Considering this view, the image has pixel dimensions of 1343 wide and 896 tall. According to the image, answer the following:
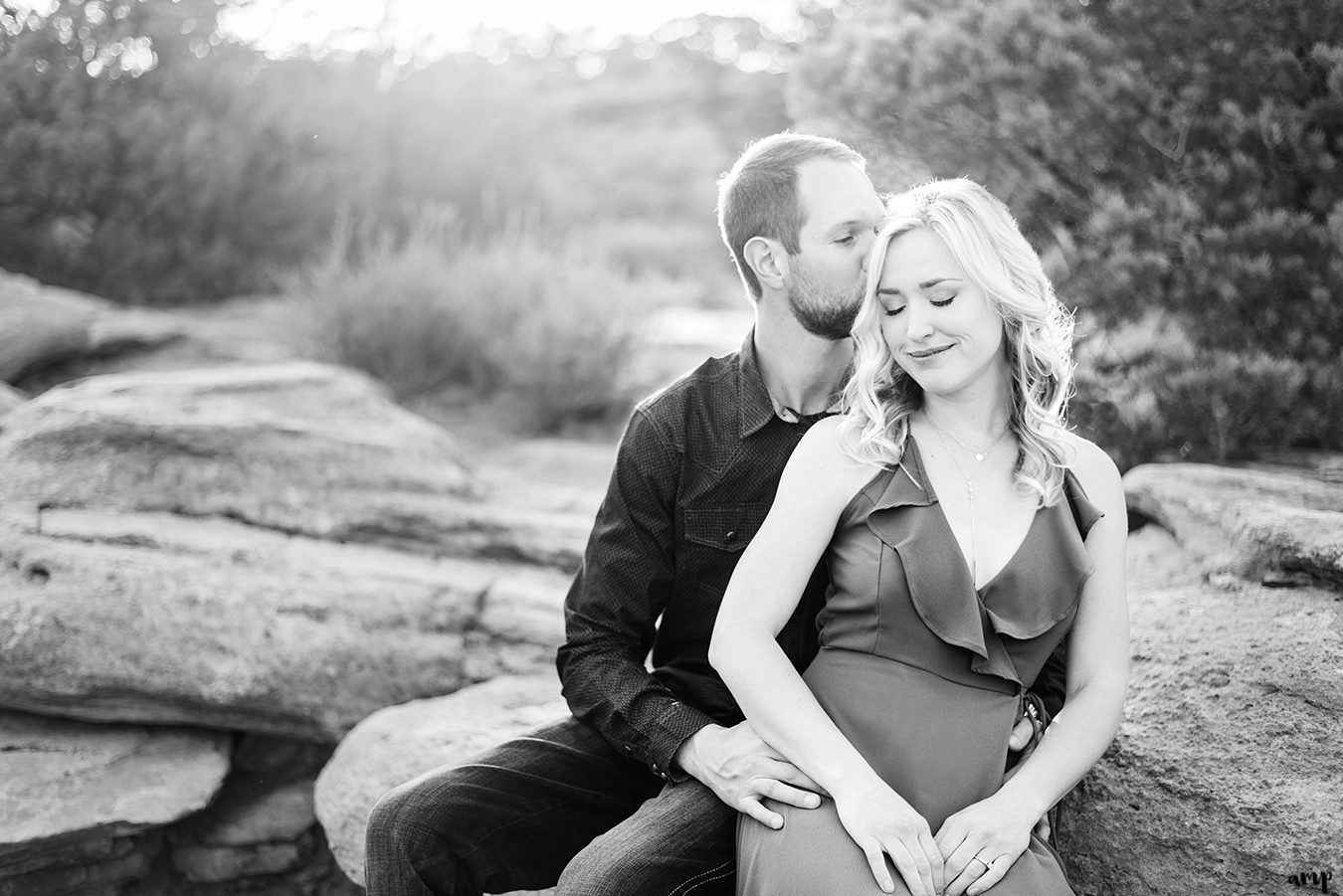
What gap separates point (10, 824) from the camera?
319cm

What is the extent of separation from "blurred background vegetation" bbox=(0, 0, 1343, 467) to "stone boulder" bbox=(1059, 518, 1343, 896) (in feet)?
4.44

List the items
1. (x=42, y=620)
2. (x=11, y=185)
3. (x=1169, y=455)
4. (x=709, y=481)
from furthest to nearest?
(x=11, y=185), (x=1169, y=455), (x=42, y=620), (x=709, y=481)

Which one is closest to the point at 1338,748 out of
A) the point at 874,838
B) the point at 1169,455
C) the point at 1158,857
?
the point at 1158,857

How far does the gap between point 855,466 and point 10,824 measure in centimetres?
261

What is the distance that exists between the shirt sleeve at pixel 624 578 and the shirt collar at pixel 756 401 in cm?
19

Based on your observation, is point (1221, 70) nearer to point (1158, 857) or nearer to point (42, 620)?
point (1158, 857)

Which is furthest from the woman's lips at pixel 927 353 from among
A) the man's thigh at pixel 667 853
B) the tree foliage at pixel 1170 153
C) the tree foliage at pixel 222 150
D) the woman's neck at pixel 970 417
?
the tree foliage at pixel 222 150

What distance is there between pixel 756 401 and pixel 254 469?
7.43 ft

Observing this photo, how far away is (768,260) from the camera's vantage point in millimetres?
2730

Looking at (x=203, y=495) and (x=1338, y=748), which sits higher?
(x=1338, y=748)

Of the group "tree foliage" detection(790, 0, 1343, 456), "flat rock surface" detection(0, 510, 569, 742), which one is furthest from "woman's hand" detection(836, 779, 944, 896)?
"tree foliage" detection(790, 0, 1343, 456)

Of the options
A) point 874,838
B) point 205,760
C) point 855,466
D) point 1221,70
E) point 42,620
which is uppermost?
point 1221,70

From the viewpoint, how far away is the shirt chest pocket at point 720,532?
2.60 metres

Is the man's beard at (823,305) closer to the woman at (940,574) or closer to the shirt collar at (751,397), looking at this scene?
the shirt collar at (751,397)
